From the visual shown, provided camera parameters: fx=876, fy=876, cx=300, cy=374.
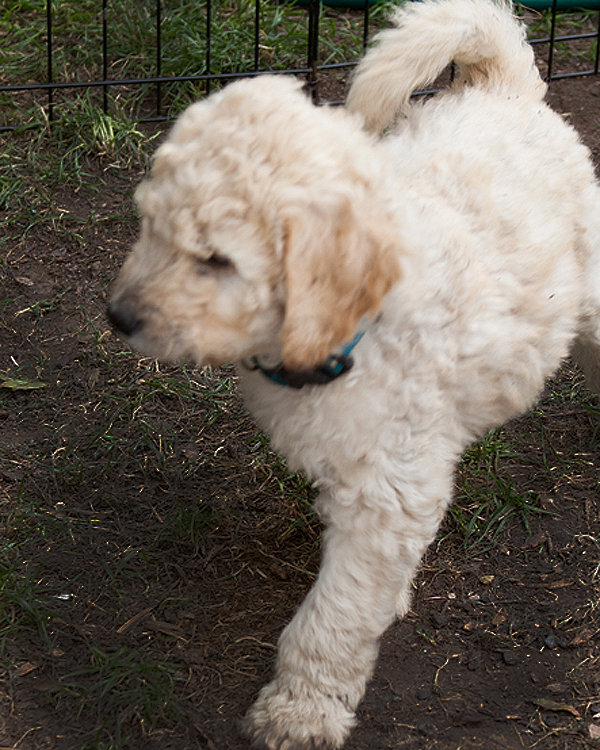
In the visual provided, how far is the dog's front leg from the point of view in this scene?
2410 millimetres

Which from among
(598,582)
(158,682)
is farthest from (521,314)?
(158,682)

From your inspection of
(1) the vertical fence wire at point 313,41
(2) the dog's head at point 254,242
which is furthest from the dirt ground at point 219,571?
(1) the vertical fence wire at point 313,41

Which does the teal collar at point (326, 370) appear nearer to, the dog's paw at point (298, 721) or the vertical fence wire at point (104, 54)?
the dog's paw at point (298, 721)

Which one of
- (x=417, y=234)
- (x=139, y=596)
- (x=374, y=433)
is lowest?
(x=139, y=596)

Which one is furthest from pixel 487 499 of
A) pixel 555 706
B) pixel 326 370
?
pixel 326 370

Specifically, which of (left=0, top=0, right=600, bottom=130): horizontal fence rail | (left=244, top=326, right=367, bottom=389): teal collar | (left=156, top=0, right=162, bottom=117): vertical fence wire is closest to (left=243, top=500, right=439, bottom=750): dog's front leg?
(left=244, top=326, right=367, bottom=389): teal collar

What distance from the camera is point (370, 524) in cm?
239

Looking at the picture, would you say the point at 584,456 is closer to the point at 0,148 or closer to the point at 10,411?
the point at 10,411

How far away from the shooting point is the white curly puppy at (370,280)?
204 centimetres

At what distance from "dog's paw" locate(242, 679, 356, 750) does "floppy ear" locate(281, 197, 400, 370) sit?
3.36 ft

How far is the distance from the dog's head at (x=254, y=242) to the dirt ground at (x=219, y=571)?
1142 mm

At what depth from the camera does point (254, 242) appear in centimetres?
203

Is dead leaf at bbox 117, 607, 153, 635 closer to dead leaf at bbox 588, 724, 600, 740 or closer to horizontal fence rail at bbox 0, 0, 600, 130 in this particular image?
dead leaf at bbox 588, 724, 600, 740

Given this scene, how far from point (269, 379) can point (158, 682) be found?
3.27ft
